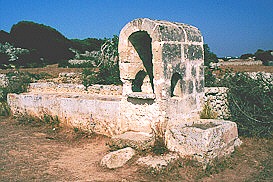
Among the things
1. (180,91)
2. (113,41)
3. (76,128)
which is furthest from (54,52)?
(180,91)

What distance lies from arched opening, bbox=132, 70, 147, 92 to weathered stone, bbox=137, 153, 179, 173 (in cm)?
230

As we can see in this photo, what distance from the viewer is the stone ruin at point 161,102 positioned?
5703mm

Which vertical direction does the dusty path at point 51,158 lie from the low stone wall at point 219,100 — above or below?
below

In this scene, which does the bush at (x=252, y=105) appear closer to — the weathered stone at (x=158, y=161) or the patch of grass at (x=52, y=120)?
the weathered stone at (x=158, y=161)

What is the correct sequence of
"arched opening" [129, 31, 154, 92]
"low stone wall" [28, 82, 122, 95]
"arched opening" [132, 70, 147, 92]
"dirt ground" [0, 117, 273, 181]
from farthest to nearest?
"low stone wall" [28, 82, 122, 95]
"arched opening" [132, 70, 147, 92]
"arched opening" [129, 31, 154, 92]
"dirt ground" [0, 117, 273, 181]

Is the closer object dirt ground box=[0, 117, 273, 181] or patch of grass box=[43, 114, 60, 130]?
dirt ground box=[0, 117, 273, 181]

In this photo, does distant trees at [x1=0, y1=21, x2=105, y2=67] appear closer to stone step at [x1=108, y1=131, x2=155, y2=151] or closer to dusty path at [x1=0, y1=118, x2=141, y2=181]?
dusty path at [x1=0, y1=118, x2=141, y2=181]

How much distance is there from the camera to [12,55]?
28.8m

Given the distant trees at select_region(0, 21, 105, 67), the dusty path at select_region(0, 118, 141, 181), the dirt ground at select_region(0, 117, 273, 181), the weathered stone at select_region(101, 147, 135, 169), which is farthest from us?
the distant trees at select_region(0, 21, 105, 67)

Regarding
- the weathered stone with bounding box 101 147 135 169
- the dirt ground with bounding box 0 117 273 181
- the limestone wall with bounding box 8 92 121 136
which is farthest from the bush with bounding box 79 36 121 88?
the weathered stone with bounding box 101 147 135 169

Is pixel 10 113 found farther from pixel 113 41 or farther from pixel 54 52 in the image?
pixel 54 52

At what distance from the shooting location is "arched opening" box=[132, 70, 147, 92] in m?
7.49

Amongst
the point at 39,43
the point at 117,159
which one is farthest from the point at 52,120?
the point at 39,43

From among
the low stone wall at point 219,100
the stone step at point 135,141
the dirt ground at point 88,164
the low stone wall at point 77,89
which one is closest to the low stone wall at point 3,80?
the low stone wall at point 77,89
